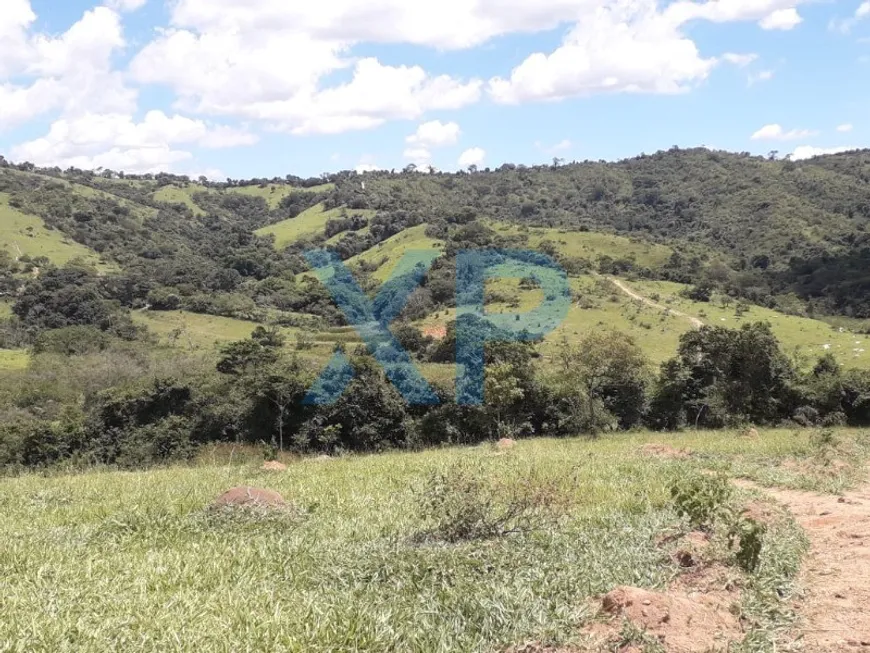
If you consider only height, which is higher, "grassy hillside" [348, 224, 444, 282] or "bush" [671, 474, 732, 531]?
"grassy hillside" [348, 224, 444, 282]

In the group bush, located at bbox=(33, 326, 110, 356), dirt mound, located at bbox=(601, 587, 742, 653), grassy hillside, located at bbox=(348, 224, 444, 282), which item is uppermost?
grassy hillside, located at bbox=(348, 224, 444, 282)

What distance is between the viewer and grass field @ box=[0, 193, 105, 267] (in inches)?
3676

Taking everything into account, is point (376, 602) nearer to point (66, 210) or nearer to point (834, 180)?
point (66, 210)

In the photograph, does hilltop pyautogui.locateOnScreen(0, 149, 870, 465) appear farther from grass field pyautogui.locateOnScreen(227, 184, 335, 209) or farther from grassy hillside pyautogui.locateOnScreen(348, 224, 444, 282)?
grass field pyautogui.locateOnScreen(227, 184, 335, 209)

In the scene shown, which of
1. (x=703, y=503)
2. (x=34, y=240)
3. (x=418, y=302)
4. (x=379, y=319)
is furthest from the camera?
(x=34, y=240)

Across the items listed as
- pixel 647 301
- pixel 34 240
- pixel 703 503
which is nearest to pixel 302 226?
pixel 34 240

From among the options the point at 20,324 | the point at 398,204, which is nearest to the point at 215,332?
the point at 20,324

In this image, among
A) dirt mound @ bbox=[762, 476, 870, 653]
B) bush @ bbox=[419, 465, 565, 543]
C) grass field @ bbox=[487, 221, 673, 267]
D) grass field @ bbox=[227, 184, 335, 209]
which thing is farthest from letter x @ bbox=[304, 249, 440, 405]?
grass field @ bbox=[227, 184, 335, 209]

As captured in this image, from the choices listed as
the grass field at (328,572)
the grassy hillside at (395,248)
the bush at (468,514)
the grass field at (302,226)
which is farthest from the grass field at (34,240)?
the bush at (468,514)

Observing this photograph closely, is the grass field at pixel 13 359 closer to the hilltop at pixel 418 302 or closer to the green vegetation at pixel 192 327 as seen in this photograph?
the hilltop at pixel 418 302

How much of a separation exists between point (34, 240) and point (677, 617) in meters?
110

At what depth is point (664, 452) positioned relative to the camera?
16078mm

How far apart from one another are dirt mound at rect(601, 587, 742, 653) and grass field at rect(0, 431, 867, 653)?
0.54 ft

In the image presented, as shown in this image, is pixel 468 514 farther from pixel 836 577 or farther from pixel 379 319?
pixel 379 319
